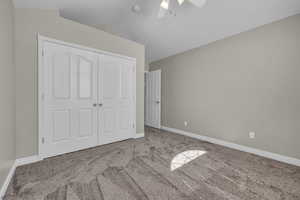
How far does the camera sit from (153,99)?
15.7 ft

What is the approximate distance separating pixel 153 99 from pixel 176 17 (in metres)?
2.70

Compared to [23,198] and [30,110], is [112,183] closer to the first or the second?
[23,198]

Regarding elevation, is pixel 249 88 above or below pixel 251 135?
above

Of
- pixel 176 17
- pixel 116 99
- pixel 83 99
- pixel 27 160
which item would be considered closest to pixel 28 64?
pixel 83 99

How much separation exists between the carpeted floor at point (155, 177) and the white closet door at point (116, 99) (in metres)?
0.58

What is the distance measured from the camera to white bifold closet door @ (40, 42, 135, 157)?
2.20 metres

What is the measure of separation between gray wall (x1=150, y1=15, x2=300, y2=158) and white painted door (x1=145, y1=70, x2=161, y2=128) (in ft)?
3.15

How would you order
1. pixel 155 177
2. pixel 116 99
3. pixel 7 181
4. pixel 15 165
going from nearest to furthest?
pixel 7 181, pixel 155 177, pixel 15 165, pixel 116 99

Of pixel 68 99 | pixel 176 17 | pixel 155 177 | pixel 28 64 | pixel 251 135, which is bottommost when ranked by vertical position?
pixel 155 177

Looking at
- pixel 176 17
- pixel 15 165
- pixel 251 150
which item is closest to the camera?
pixel 15 165

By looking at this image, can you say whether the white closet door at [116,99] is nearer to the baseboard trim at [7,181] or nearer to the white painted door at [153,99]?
the baseboard trim at [7,181]

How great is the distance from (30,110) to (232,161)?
338 cm

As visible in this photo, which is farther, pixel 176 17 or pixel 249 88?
pixel 176 17

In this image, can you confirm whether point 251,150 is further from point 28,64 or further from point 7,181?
point 28,64
